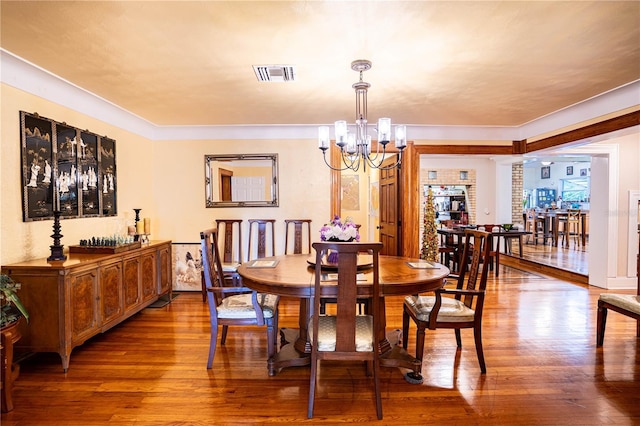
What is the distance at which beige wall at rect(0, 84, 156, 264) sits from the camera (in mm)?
2670

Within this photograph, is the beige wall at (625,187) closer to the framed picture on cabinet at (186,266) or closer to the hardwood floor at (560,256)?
the hardwood floor at (560,256)

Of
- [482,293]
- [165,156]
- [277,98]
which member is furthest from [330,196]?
[482,293]

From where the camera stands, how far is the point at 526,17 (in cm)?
210

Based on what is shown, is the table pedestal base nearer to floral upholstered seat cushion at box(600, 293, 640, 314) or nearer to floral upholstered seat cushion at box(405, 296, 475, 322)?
floral upholstered seat cushion at box(405, 296, 475, 322)

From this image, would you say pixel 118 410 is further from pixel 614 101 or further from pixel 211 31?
pixel 614 101

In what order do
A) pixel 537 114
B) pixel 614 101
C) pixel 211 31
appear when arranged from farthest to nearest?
pixel 537 114
pixel 614 101
pixel 211 31

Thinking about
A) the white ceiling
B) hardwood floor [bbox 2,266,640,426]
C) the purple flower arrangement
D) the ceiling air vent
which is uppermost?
the white ceiling

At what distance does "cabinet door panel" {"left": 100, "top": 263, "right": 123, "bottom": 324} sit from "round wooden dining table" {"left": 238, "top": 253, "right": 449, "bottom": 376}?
1.31 metres

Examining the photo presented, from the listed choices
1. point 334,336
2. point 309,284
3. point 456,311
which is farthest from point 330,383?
point 456,311

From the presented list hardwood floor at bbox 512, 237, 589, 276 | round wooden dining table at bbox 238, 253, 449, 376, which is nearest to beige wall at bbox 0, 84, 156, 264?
round wooden dining table at bbox 238, 253, 449, 376

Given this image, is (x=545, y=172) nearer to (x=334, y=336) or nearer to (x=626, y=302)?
(x=626, y=302)

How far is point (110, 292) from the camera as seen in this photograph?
10.5 ft

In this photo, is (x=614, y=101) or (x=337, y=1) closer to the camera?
(x=337, y=1)

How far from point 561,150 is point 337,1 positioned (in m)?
4.33
